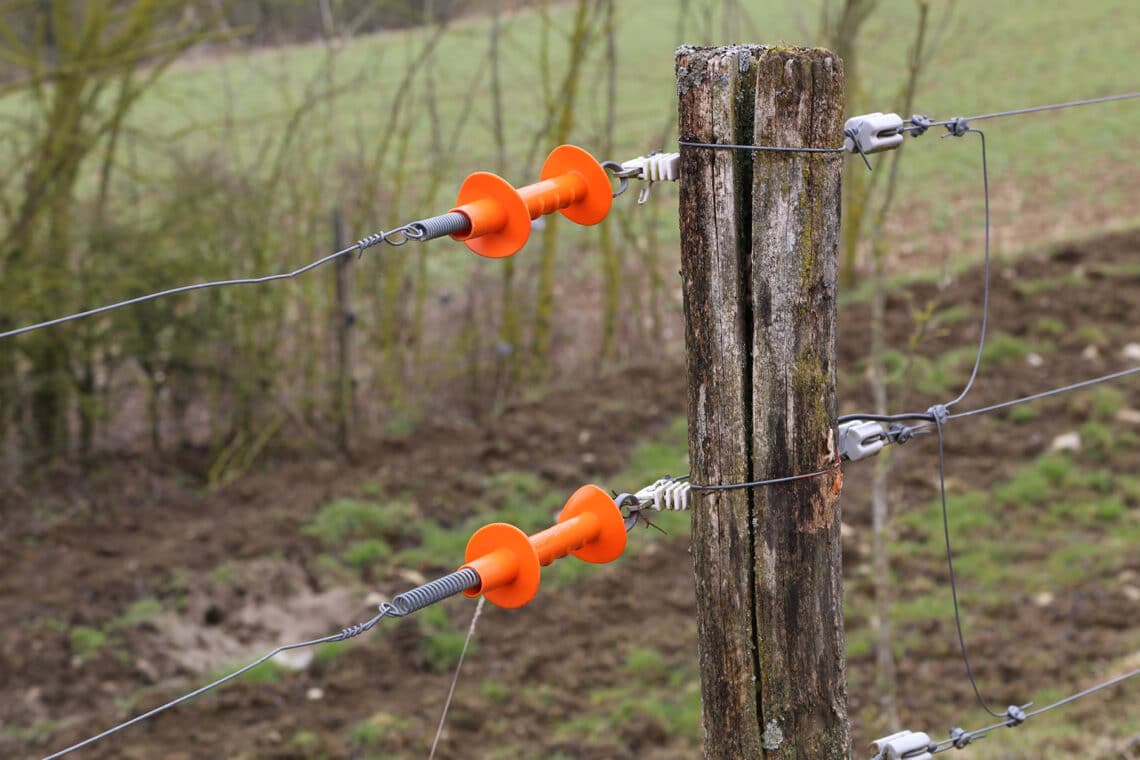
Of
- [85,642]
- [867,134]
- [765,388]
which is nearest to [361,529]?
[85,642]

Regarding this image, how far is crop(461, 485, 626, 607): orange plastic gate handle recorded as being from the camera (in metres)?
1.94

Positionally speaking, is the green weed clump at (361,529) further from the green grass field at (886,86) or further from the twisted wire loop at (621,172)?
the twisted wire loop at (621,172)

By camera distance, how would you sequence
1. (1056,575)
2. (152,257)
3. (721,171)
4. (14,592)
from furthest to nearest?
(152,257), (14,592), (1056,575), (721,171)

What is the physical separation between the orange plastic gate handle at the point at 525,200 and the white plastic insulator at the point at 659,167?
0.09 metres

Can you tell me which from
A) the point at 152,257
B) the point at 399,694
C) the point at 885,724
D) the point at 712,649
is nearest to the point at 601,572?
the point at 399,694

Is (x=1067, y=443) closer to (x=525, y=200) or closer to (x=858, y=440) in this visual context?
(x=858, y=440)

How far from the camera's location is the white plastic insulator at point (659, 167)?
2.09 metres

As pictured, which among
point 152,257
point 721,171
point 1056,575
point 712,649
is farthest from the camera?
point 152,257

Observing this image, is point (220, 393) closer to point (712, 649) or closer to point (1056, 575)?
point (1056, 575)

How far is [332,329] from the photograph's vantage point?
9.45 meters

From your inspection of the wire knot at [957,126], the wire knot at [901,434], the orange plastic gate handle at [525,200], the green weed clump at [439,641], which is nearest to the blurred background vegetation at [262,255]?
the green weed clump at [439,641]

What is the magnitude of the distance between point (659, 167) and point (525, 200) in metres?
0.30

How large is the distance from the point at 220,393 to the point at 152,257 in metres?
1.36

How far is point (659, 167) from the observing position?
6.98 ft
